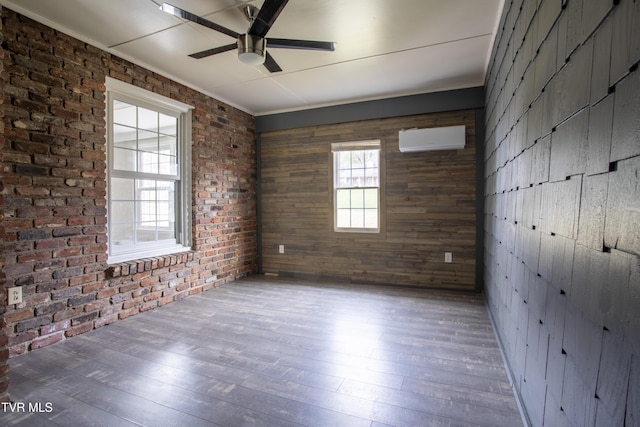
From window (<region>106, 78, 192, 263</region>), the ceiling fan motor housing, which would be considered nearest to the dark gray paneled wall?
the ceiling fan motor housing

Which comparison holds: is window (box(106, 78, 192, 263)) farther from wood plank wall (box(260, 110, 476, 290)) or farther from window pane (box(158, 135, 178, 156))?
wood plank wall (box(260, 110, 476, 290))

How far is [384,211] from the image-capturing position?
14.1ft

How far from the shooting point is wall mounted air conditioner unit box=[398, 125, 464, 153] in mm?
3758

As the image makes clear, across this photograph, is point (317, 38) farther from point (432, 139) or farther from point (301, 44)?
point (432, 139)

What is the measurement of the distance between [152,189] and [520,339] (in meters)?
3.64

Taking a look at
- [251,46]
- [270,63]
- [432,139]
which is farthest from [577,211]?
[432,139]

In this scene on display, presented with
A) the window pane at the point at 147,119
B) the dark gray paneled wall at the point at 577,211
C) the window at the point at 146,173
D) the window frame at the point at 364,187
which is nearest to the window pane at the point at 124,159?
the window at the point at 146,173

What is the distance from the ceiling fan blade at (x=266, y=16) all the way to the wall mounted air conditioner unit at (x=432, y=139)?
2355 millimetres

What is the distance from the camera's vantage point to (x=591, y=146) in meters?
0.90

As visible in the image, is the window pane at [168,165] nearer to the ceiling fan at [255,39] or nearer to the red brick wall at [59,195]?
the red brick wall at [59,195]

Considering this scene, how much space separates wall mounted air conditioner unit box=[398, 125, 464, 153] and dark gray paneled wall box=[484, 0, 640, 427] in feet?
6.18

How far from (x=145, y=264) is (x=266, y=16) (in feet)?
8.58

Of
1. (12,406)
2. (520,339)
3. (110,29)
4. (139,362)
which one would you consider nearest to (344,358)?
(520,339)

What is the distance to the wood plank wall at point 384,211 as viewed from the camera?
393 cm
